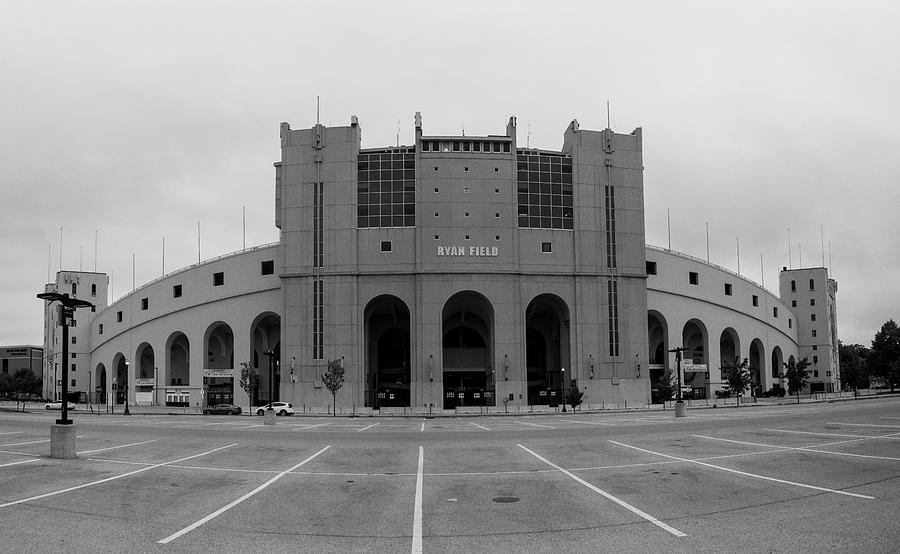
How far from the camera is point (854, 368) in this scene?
119 metres

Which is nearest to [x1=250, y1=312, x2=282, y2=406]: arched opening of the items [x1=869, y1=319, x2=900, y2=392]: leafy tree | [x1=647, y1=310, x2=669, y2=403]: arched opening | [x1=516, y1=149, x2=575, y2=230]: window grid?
[x1=516, y1=149, x2=575, y2=230]: window grid

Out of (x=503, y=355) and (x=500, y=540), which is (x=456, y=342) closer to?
(x=503, y=355)

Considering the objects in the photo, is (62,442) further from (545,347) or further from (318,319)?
(545,347)

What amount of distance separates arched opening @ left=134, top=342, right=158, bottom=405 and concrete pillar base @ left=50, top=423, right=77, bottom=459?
266 feet

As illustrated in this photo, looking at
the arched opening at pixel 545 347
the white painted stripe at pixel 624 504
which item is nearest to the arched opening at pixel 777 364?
the arched opening at pixel 545 347

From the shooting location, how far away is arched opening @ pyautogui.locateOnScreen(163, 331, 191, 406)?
97.9m

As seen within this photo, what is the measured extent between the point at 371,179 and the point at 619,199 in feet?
101

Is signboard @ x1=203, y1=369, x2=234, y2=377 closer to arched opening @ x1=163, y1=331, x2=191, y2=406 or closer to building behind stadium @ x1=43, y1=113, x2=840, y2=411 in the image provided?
building behind stadium @ x1=43, y1=113, x2=840, y2=411

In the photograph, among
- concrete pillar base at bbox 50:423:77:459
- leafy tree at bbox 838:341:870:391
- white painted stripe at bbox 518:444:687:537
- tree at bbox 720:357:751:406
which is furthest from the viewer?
leafy tree at bbox 838:341:870:391

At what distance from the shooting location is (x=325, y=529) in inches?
508

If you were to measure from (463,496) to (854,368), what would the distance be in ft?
402

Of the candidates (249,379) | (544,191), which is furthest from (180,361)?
(544,191)

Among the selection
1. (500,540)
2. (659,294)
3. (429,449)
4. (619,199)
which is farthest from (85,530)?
(659,294)

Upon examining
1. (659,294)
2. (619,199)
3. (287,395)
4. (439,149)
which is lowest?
(287,395)
